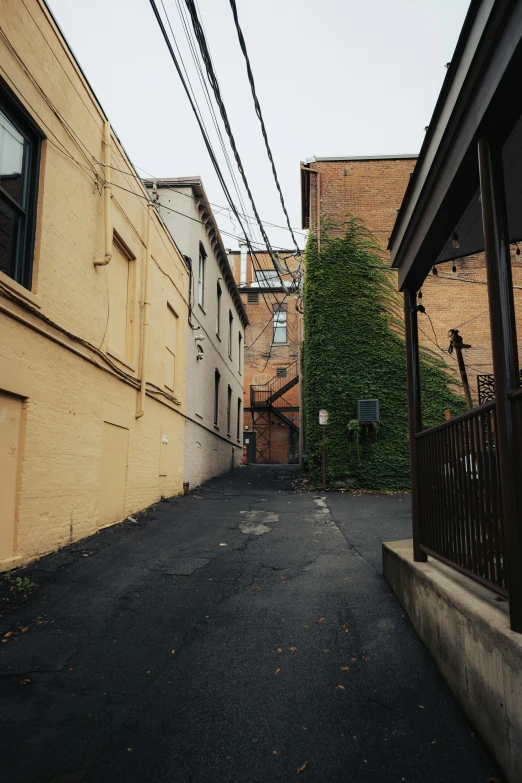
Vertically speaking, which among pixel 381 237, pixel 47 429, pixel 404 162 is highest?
pixel 404 162

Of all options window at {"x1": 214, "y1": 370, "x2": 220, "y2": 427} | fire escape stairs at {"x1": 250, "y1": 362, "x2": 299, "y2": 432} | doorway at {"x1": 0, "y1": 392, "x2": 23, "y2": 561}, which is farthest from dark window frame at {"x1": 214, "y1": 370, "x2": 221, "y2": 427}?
doorway at {"x1": 0, "y1": 392, "x2": 23, "y2": 561}

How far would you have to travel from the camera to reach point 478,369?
1412 centimetres

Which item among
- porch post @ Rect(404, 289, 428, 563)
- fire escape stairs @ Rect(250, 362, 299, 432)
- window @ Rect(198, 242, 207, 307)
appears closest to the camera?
porch post @ Rect(404, 289, 428, 563)

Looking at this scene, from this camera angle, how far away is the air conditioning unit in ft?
44.0

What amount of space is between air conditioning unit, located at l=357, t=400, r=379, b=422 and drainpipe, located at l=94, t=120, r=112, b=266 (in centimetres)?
799

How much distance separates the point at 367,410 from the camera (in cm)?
1345

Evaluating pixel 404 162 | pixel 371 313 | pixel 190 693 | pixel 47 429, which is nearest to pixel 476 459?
pixel 190 693

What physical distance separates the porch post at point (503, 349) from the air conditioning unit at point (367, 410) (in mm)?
10956

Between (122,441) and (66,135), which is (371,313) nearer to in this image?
(122,441)

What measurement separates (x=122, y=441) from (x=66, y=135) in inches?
177

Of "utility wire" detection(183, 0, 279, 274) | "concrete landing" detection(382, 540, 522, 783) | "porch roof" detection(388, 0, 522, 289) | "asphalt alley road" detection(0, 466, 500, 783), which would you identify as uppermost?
"utility wire" detection(183, 0, 279, 274)

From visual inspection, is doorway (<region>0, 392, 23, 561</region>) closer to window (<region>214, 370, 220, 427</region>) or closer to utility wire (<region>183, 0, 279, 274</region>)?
utility wire (<region>183, 0, 279, 274</region>)

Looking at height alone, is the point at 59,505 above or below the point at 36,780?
above

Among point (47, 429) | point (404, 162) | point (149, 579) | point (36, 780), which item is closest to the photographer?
point (36, 780)
